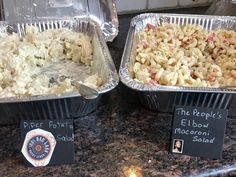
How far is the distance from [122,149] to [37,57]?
377 mm

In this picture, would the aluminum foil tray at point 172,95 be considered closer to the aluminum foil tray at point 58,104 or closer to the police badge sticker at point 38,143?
the aluminum foil tray at point 58,104

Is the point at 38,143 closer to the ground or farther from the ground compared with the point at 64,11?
closer to the ground

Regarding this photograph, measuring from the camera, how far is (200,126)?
0.71 metres

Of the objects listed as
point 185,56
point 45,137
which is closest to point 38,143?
point 45,137

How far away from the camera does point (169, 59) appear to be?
2.97 feet

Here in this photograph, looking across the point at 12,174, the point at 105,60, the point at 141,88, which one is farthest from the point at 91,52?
the point at 12,174

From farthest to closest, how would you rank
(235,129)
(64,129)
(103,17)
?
(103,17) < (235,129) < (64,129)

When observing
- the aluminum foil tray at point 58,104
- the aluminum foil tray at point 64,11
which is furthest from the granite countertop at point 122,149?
the aluminum foil tray at point 64,11

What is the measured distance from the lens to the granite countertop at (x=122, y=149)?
2.32 ft

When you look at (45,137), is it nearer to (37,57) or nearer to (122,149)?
(122,149)

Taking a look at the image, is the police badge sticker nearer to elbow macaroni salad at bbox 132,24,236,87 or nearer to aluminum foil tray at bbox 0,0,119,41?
elbow macaroni salad at bbox 132,24,236,87

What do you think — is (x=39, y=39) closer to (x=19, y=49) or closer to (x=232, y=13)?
(x=19, y=49)

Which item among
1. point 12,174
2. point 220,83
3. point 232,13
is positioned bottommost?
point 12,174

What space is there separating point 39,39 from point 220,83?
481 millimetres
